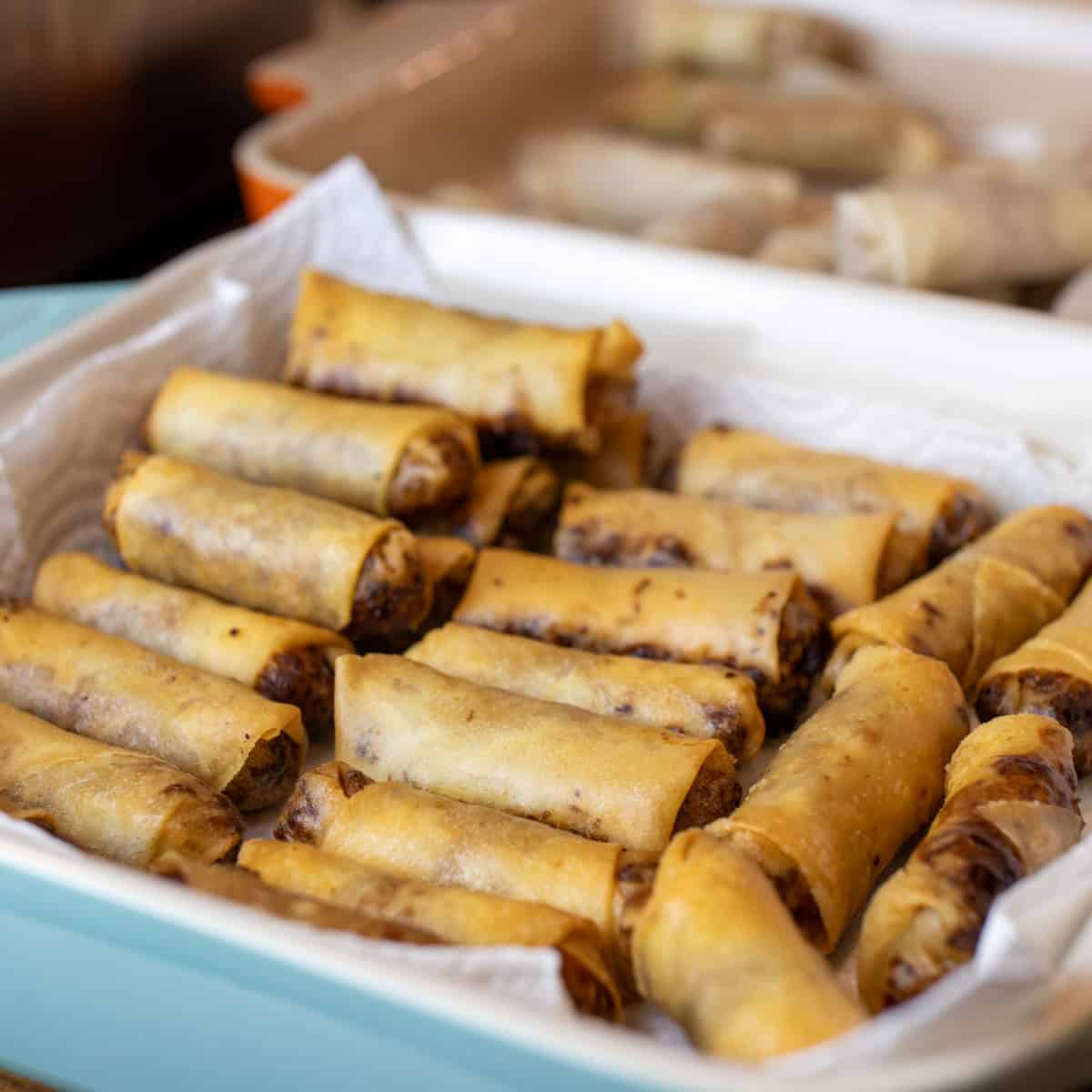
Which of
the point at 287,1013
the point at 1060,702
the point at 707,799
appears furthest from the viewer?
the point at 1060,702

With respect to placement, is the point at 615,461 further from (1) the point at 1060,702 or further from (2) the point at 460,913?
(2) the point at 460,913

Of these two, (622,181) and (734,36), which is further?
(734,36)

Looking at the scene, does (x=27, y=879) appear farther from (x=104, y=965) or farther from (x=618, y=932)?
(x=618, y=932)

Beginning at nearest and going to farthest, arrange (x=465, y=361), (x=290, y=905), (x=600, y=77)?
(x=290, y=905) → (x=465, y=361) → (x=600, y=77)

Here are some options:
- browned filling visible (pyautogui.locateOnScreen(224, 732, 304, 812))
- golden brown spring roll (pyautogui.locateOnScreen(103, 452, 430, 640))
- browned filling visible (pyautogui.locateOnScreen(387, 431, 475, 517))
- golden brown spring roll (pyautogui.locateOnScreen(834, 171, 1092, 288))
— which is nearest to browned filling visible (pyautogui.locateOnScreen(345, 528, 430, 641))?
golden brown spring roll (pyautogui.locateOnScreen(103, 452, 430, 640))

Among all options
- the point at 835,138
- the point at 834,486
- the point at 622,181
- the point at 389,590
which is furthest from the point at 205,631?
the point at 835,138

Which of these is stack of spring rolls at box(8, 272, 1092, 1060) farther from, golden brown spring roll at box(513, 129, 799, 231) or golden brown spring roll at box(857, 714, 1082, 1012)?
golden brown spring roll at box(513, 129, 799, 231)
